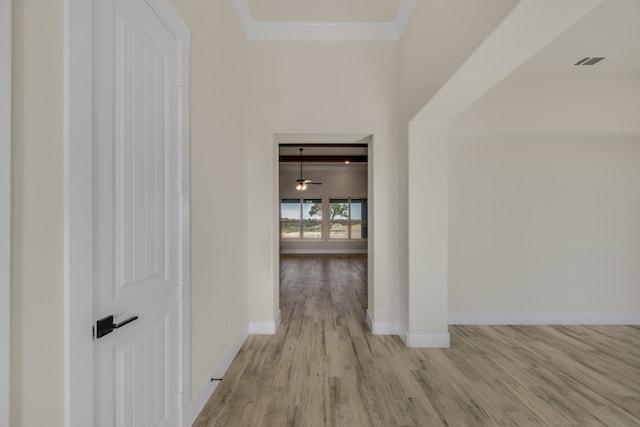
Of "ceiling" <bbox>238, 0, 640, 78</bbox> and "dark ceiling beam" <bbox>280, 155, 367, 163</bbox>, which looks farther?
"dark ceiling beam" <bbox>280, 155, 367, 163</bbox>

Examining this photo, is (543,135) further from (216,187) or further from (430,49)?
(216,187)

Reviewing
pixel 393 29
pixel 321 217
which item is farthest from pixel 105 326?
pixel 321 217

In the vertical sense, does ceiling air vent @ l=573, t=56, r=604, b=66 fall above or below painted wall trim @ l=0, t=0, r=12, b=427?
above

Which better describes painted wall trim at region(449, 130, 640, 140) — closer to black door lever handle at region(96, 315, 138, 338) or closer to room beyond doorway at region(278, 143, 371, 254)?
black door lever handle at region(96, 315, 138, 338)

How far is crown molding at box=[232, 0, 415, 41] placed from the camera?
3.40 meters

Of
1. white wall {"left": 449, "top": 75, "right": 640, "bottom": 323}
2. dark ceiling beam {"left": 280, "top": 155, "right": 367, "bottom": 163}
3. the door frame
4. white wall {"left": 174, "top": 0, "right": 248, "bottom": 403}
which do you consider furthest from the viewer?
dark ceiling beam {"left": 280, "top": 155, "right": 367, "bottom": 163}

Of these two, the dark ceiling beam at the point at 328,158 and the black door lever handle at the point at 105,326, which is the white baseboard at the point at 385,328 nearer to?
the black door lever handle at the point at 105,326

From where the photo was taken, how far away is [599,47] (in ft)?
9.57

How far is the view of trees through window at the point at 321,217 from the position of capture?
35.4 feet

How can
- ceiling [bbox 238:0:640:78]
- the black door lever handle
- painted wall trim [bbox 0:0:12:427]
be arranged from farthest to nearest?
ceiling [bbox 238:0:640:78]
the black door lever handle
painted wall trim [bbox 0:0:12:427]

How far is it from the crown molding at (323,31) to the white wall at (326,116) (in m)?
0.07

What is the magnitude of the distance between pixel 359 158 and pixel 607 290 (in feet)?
20.9

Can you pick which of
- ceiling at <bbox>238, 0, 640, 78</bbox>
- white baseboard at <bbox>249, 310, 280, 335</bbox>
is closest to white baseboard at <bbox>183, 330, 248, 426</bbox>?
white baseboard at <bbox>249, 310, 280, 335</bbox>

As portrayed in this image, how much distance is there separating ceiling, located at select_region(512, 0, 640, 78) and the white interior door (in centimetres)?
337
